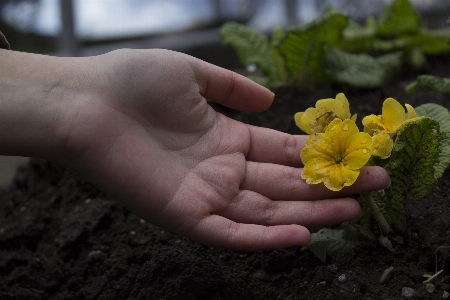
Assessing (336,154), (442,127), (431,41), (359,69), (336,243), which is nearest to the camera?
(336,154)

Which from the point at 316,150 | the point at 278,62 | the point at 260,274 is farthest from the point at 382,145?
the point at 278,62

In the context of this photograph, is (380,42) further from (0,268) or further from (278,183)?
(0,268)

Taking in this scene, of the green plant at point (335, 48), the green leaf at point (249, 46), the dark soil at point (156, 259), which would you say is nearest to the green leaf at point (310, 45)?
the green plant at point (335, 48)

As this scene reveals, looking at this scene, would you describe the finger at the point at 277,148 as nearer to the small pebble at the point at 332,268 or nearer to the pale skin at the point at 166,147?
the pale skin at the point at 166,147

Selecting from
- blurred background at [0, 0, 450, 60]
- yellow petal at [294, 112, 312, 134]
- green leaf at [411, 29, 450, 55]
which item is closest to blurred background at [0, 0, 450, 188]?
blurred background at [0, 0, 450, 60]

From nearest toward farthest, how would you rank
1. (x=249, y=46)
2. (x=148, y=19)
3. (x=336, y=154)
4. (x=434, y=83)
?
(x=336, y=154) → (x=434, y=83) → (x=249, y=46) → (x=148, y=19)

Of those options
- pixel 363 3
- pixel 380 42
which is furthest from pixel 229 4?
pixel 380 42

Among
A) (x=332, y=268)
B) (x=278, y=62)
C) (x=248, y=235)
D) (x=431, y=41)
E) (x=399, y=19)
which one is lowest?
(x=332, y=268)

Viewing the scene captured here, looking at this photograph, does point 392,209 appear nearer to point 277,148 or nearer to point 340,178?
point 340,178

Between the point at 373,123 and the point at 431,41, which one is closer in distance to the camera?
the point at 373,123
